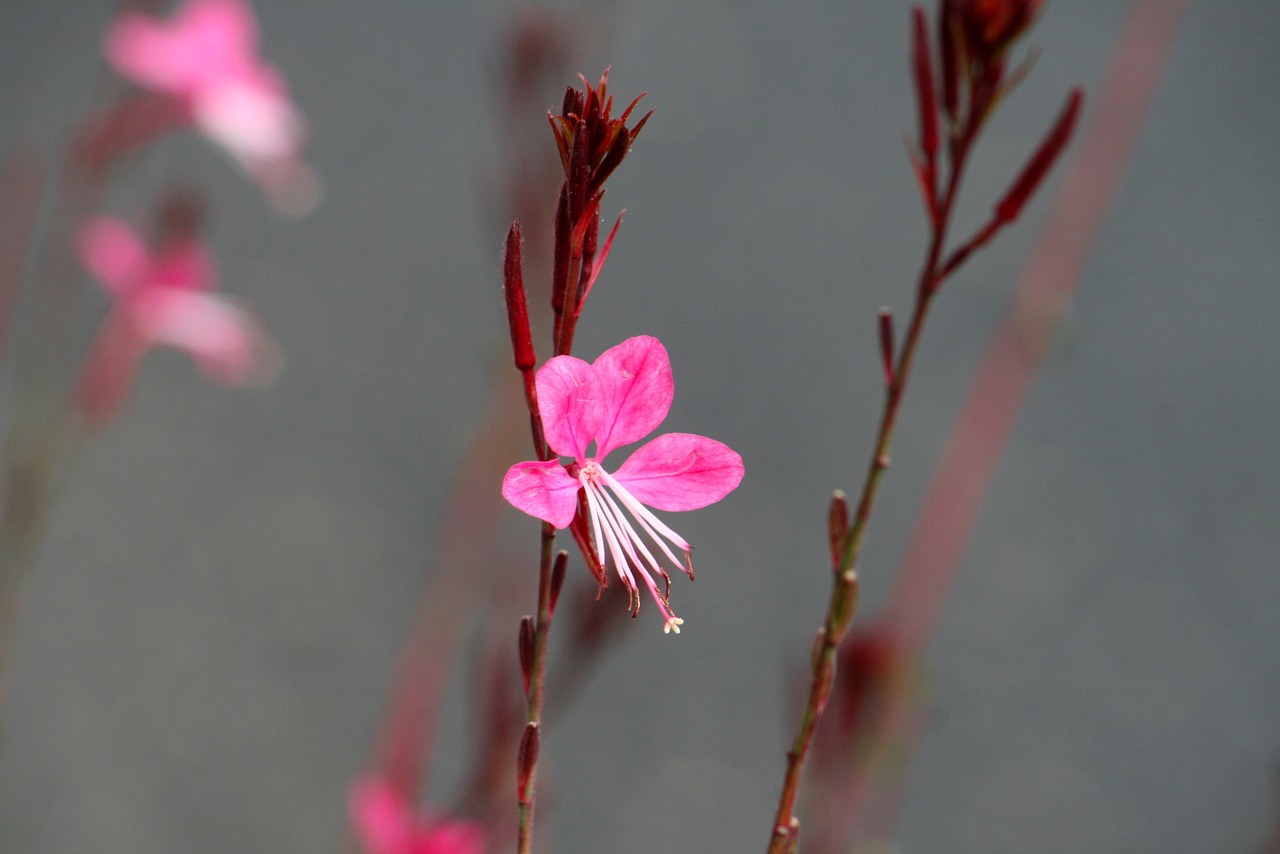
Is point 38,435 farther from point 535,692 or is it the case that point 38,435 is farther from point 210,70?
point 535,692

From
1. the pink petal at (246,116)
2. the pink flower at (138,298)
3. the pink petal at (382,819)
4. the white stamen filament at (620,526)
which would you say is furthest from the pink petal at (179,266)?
the white stamen filament at (620,526)

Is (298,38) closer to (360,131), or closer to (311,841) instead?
(360,131)

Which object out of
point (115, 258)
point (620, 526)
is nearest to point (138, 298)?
point (115, 258)

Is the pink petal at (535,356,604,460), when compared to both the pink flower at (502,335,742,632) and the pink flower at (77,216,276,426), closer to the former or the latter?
the pink flower at (502,335,742,632)

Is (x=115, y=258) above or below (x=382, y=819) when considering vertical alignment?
above

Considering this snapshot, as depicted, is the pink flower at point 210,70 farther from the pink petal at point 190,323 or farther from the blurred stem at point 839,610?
the blurred stem at point 839,610

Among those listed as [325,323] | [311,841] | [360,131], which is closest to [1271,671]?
[311,841]
